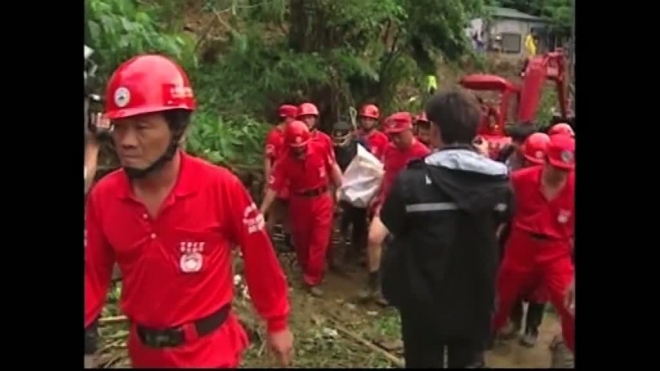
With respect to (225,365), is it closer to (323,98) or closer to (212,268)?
(212,268)

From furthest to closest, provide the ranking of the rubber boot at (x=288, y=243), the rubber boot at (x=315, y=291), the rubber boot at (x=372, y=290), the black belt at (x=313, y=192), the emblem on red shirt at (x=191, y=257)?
the rubber boot at (x=288, y=243)
the black belt at (x=313, y=192)
the rubber boot at (x=315, y=291)
the rubber boot at (x=372, y=290)
the emblem on red shirt at (x=191, y=257)

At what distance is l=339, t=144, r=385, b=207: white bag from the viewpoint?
10.9 m

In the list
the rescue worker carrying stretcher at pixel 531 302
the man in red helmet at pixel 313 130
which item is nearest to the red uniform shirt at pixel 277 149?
the man in red helmet at pixel 313 130

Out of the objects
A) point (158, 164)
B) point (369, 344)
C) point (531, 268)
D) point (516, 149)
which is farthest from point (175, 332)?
point (516, 149)

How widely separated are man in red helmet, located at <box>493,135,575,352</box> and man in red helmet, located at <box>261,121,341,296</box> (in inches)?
149

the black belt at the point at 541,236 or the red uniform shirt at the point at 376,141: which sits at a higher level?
the red uniform shirt at the point at 376,141

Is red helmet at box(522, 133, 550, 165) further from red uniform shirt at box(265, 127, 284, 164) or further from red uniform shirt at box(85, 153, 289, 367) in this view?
red uniform shirt at box(265, 127, 284, 164)

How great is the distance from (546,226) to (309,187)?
4.27m

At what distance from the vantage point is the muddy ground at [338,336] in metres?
7.36

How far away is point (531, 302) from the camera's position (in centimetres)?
833

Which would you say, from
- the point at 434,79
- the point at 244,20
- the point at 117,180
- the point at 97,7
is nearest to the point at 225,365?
the point at 117,180

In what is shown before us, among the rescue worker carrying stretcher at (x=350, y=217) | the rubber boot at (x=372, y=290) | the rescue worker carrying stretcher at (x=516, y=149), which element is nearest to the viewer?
the rescue worker carrying stretcher at (x=516, y=149)

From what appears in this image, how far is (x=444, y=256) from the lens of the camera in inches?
187

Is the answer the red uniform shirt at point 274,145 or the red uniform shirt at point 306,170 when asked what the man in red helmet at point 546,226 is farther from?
the red uniform shirt at point 274,145
